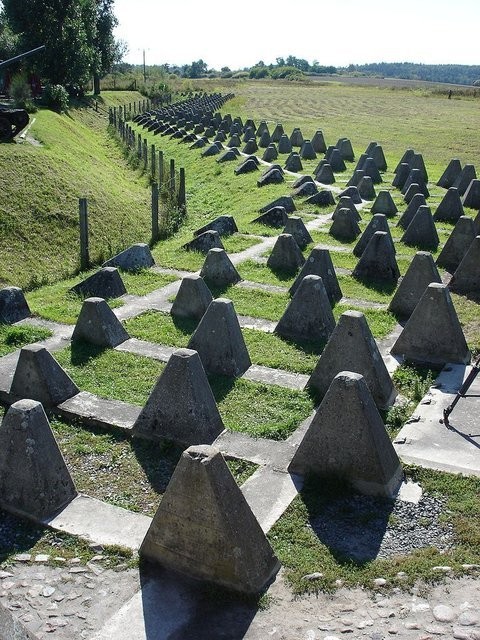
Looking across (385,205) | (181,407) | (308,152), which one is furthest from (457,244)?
(308,152)

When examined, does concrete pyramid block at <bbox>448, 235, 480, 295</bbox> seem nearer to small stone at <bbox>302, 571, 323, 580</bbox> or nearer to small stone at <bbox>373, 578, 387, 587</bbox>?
small stone at <bbox>373, 578, 387, 587</bbox>

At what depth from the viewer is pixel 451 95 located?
2736 inches

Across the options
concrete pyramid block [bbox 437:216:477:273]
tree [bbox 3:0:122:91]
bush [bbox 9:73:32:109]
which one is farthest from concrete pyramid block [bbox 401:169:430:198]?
tree [bbox 3:0:122:91]

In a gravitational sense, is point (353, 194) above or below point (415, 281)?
above

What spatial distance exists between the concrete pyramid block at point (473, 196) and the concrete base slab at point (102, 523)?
1744 centimetres

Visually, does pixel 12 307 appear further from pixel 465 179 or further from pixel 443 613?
pixel 465 179

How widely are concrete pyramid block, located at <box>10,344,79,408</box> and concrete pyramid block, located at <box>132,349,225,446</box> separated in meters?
1.40

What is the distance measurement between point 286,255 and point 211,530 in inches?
398

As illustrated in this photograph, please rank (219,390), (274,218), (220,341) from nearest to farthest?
(219,390) < (220,341) < (274,218)

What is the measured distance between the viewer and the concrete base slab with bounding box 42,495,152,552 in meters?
6.25

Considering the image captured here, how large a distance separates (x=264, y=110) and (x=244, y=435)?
51762 mm

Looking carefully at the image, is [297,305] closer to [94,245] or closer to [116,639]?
[116,639]

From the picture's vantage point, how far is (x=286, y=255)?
15.1 metres

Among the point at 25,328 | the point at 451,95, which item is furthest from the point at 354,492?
the point at 451,95
